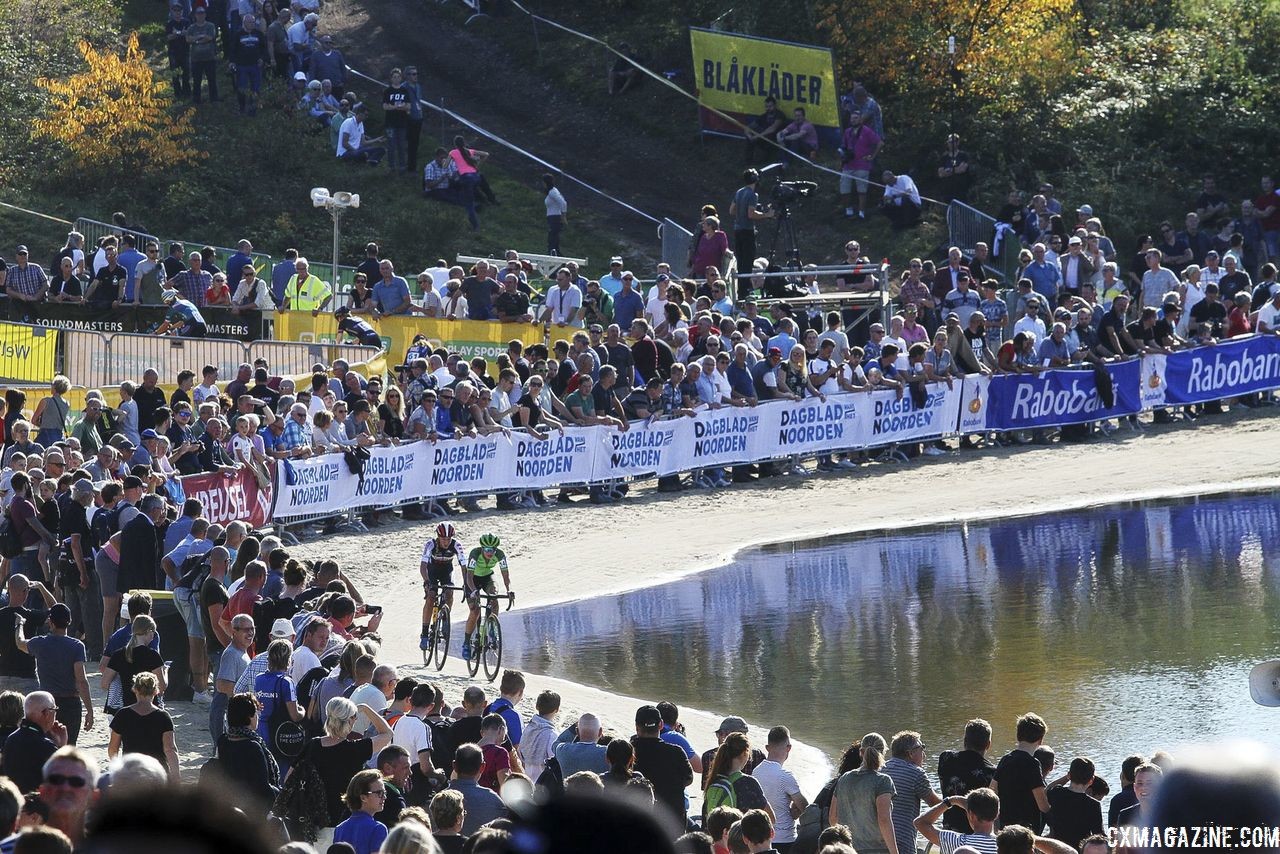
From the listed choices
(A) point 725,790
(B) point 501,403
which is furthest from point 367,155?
(A) point 725,790

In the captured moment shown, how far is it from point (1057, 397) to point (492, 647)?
15237 millimetres

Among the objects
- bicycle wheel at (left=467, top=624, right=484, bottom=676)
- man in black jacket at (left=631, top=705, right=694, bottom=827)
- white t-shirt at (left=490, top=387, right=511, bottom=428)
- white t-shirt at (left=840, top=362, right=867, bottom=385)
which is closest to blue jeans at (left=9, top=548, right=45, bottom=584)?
bicycle wheel at (left=467, top=624, right=484, bottom=676)

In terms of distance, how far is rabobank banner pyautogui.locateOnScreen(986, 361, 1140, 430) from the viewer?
29719mm

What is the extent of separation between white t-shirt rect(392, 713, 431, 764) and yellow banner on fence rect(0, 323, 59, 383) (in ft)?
51.4

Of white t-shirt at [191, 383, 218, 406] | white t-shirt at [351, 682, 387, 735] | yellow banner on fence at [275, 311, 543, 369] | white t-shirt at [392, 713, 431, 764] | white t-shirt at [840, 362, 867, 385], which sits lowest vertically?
white t-shirt at [392, 713, 431, 764]

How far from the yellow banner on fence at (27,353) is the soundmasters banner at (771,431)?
4.82m

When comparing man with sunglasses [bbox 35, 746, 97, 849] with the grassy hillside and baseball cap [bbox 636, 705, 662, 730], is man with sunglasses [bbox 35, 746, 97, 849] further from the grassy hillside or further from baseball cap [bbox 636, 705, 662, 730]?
the grassy hillside

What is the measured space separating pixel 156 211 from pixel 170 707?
1025 inches

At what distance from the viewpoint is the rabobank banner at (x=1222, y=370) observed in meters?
30.7

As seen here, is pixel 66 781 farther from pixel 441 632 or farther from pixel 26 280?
pixel 26 280

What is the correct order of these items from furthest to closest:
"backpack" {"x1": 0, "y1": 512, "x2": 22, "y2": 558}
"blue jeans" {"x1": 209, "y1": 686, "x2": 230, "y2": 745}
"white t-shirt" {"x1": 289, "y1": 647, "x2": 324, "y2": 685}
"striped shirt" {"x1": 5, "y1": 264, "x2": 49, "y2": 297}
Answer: "striped shirt" {"x1": 5, "y1": 264, "x2": 49, "y2": 297} < "backpack" {"x1": 0, "y1": 512, "x2": 22, "y2": 558} < "blue jeans" {"x1": 209, "y1": 686, "x2": 230, "y2": 745} < "white t-shirt" {"x1": 289, "y1": 647, "x2": 324, "y2": 685}

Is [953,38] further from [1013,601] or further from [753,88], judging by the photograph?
[1013,601]

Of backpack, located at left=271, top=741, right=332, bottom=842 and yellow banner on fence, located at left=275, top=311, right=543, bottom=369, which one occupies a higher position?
yellow banner on fence, located at left=275, top=311, right=543, bottom=369

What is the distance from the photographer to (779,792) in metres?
10.9
